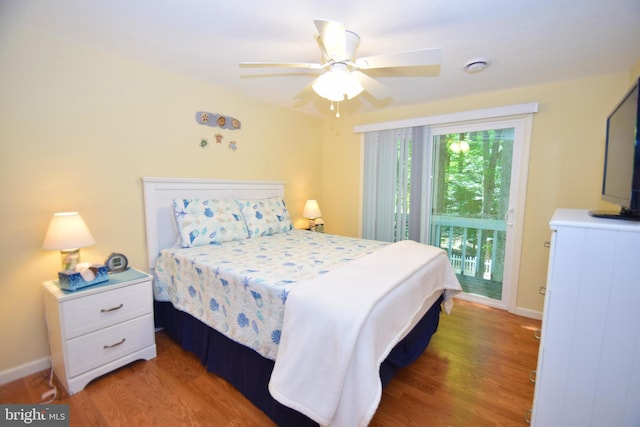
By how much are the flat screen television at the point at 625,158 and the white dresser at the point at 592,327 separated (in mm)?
162

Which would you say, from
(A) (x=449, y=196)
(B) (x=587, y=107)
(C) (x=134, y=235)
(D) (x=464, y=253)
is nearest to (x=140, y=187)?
(C) (x=134, y=235)

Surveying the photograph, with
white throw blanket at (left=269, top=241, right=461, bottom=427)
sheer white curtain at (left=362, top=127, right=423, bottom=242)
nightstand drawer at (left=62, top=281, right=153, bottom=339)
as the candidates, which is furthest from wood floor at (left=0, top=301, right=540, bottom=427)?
sheer white curtain at (left=362, top=127, right=423, bottom=242)

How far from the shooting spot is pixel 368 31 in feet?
5.74

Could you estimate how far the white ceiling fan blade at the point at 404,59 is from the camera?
1.53 metres

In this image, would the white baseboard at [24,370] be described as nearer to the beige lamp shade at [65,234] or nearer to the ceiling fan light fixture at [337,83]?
the beige lamp shade at [65,234]

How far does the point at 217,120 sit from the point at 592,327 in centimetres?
312

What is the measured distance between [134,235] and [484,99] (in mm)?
3681

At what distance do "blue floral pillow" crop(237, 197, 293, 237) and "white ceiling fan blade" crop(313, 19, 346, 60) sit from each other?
1.76 metres

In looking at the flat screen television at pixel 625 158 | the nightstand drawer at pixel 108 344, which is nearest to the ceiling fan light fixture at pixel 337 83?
the flat screen television at pixel 625 158

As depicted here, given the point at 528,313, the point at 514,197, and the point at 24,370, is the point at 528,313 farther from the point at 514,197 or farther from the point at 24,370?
the point at 24,370

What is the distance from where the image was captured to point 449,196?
326 centimetres

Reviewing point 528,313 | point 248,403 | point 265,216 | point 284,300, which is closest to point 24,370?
point 248,403

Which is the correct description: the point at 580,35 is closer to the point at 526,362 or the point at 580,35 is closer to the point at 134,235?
the point at 526,362

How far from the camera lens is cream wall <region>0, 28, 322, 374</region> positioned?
5.80 feet
